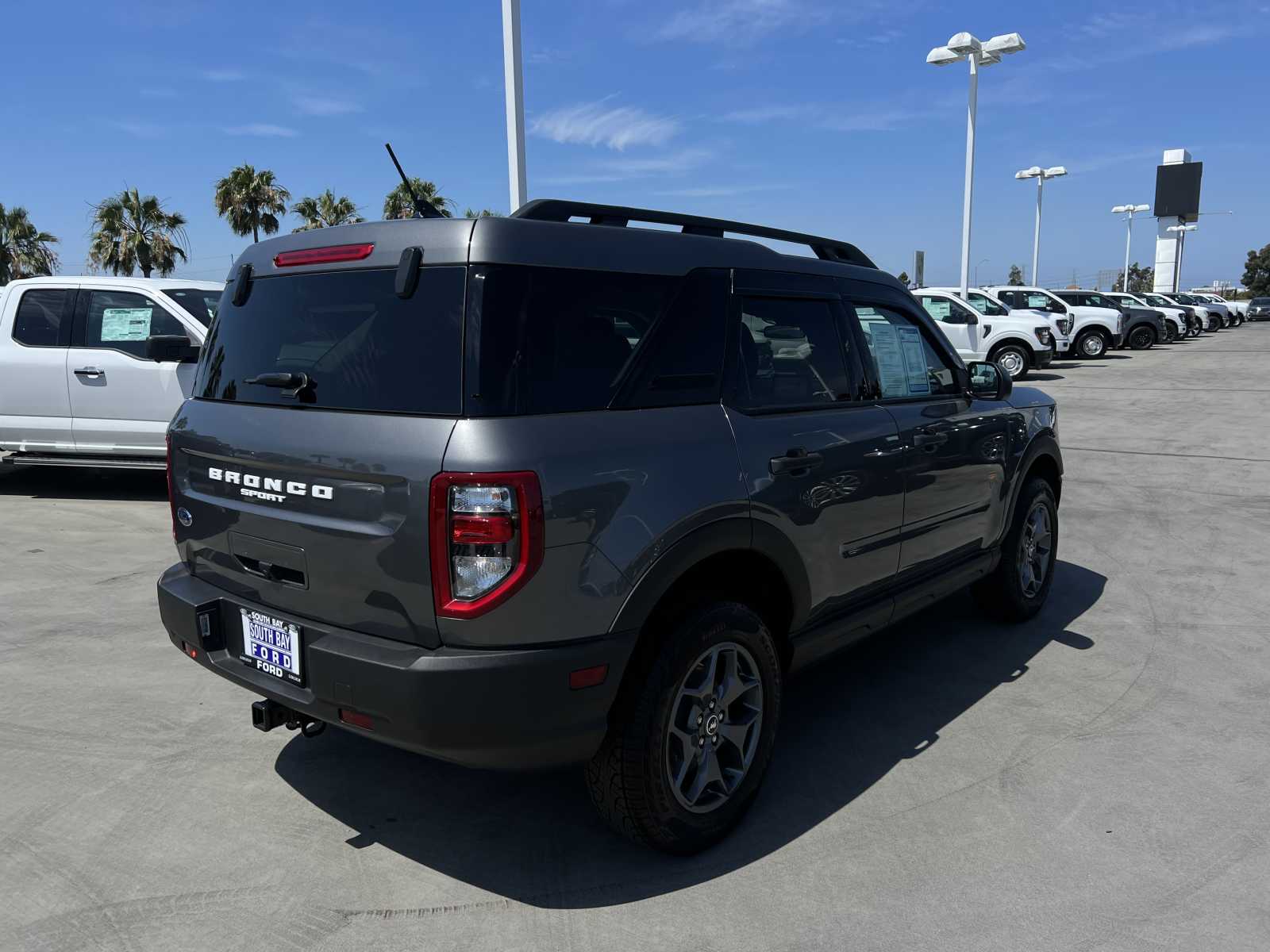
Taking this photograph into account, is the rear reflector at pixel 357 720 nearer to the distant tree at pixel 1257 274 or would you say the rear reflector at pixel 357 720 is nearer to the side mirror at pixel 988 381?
the side mirror at pixel 988 381

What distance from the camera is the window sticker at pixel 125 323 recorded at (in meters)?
8.47

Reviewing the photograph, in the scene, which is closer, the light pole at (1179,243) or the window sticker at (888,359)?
the window sticker at (888,359)

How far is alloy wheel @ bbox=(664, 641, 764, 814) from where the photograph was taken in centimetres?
304

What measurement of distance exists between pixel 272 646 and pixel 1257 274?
406 feet

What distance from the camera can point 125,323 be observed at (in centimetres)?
849

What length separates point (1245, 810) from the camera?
333 cm

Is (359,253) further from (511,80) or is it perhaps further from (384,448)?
(511,80)

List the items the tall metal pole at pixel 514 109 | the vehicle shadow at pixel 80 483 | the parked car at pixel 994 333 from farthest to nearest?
1. the parked car at pixel 994 333
2. the tall metal pole at pixel 514 109
3. the vehicle shadow at pixel 80 483

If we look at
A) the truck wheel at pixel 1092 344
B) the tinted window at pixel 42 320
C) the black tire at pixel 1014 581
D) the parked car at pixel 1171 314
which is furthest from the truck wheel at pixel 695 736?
the parked car at pixel 1171 314

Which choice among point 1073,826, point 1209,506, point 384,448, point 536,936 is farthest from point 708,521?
point 1209,506

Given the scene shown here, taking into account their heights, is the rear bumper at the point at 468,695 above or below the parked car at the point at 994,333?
below

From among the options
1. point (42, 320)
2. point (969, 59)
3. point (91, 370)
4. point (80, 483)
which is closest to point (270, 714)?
point (91, 370)

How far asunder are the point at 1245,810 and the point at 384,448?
3.11 metres

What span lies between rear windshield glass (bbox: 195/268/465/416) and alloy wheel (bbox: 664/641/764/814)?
1183 millimetres
